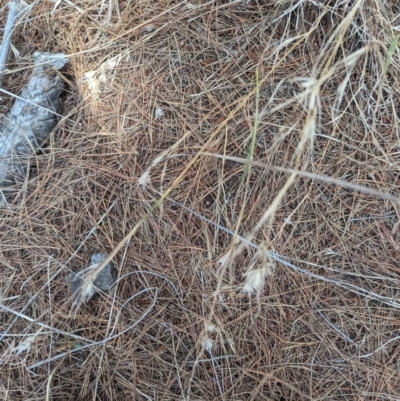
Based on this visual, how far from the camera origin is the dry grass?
1.32m

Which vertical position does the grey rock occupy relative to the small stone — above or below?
above

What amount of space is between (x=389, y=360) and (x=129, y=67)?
131 cm

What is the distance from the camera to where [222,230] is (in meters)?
1.36

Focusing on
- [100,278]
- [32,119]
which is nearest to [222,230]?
[100,278]

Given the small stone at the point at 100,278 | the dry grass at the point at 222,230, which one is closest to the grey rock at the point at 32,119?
the dry grass at the point at 222,230

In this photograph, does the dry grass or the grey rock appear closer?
the dry grass

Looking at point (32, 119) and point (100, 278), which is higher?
point (32, 119)

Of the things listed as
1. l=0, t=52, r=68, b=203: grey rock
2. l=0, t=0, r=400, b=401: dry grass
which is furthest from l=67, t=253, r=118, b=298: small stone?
l=0, t=52, r=68, b=203: grey rock

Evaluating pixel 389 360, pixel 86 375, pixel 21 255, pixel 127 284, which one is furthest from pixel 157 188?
pixel 389 360

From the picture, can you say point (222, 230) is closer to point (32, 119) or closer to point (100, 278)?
point (100, 278)

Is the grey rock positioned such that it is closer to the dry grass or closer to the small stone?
the dry grass

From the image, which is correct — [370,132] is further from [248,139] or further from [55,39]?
[55,39]

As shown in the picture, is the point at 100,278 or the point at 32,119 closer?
the point at 100,278

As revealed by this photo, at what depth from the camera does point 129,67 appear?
1.41m
